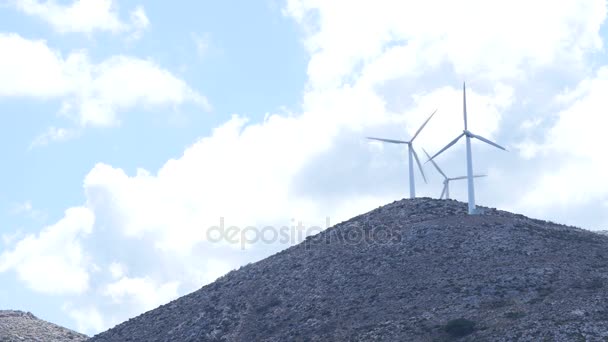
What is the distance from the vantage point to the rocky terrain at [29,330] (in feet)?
438

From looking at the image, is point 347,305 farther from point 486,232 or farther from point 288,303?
point 486,232

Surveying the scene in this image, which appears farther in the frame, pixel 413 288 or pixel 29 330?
pixel 29 330

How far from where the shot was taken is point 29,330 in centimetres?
13850

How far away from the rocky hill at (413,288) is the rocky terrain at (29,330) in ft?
49.0

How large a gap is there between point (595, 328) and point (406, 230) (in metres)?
39.1

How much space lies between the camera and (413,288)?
4195 inches

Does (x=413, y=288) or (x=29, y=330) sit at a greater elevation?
(x=29, y=330)

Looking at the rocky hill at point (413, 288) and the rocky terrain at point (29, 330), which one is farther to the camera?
the rocky terrain at point (29, 330)

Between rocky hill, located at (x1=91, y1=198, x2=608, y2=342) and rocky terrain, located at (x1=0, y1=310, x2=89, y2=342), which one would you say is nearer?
rocky hill, located at (x1=91, y1=198, x2=608, y2=342)

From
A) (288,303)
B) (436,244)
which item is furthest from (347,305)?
(436,244)

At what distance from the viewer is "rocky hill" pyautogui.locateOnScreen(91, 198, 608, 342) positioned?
308ft

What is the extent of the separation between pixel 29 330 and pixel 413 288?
57.6 meters

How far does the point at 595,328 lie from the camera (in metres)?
86.2

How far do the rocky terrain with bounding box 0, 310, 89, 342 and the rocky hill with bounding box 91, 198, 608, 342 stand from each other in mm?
14925
